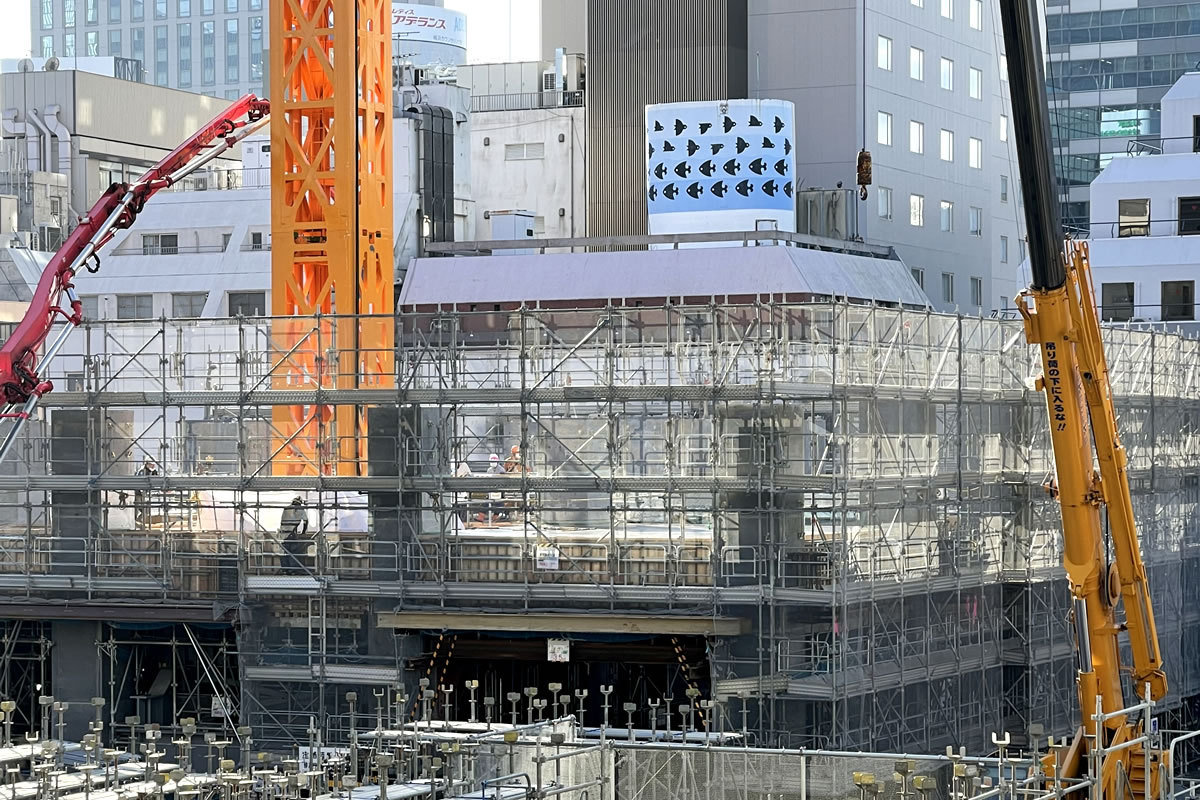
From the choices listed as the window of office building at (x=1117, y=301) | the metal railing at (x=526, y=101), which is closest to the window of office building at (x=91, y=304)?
the metal railing at (x=526, y=101)

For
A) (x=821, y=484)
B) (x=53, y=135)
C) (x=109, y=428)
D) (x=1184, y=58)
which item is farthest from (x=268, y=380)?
(x=1184, y=58)

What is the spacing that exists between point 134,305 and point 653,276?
19.8 metres

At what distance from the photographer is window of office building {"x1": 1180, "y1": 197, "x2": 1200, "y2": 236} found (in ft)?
192

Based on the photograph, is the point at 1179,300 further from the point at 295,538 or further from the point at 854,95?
the point at 295,538

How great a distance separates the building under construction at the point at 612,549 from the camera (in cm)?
3766

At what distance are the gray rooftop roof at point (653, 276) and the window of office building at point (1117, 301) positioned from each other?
6237 mm

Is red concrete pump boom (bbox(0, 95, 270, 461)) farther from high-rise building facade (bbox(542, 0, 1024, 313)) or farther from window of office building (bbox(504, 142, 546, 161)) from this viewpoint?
window of office building (bbox(504, 142, 546, 161))

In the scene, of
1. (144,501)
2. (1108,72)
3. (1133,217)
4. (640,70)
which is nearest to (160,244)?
(640,70)

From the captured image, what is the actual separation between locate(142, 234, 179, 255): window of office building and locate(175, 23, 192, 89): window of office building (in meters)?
114

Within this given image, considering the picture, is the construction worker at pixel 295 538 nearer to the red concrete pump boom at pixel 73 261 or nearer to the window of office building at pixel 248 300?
the red concrete pump boom at pixel 73 261

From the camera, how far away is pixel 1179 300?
190ft

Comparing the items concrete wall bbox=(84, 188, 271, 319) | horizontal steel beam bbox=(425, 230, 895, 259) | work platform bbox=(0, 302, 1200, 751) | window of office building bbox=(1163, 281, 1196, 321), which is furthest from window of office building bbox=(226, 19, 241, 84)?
work platform bbox=(0, 302, 1200, 751)

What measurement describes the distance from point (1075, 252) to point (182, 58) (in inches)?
6397

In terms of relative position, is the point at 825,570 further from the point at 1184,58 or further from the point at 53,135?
the point at 1184,58
